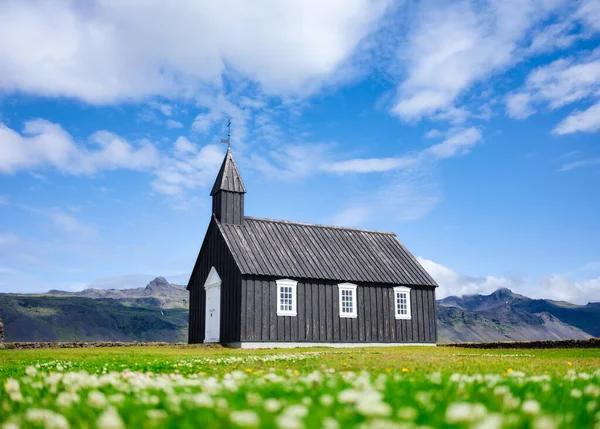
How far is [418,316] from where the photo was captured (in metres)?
38.0

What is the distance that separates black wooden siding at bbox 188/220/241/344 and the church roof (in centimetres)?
247

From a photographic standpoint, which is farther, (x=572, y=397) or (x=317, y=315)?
(x=317, y=315)

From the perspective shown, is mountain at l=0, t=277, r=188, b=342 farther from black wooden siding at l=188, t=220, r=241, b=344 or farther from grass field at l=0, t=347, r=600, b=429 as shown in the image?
grass field at l=0, t=347, r=600, b=429

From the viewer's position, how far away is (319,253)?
120ft

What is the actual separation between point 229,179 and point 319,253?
768 cm

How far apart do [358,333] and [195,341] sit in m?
11.6

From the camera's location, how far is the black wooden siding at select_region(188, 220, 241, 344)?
32.7 metres

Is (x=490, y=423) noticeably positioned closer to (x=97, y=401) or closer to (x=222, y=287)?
(x=97, y=401)

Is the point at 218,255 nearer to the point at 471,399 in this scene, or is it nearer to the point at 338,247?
the point at 338,247

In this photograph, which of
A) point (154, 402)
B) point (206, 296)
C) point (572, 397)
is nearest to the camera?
point (154, 402)

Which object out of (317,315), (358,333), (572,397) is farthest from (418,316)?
(572,397)

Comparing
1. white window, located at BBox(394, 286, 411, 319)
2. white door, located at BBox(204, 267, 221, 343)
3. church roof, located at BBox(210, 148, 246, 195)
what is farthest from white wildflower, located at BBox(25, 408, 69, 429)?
white window, located at BBox(394, 286, 411, 319)

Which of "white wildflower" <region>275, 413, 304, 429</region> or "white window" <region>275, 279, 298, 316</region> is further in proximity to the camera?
"white window" <region>275, 279, 298, 316</region>

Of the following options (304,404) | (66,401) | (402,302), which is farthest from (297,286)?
(304,404)
